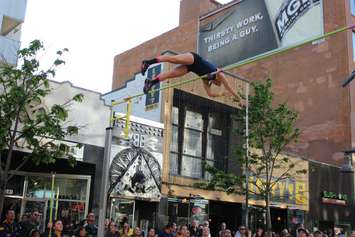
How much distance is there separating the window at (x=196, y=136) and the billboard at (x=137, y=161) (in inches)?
53.7

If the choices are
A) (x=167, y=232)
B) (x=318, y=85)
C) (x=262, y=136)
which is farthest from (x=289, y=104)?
(x=167, y=232)

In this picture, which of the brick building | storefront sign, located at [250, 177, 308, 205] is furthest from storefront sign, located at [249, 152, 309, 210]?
the brick building

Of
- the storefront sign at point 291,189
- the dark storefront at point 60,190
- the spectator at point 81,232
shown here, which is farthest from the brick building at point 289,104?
the spectator at point 81,232

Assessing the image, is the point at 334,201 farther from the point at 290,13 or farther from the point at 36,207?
the point at 36,207

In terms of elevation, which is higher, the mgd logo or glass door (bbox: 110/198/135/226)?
the mgd logo

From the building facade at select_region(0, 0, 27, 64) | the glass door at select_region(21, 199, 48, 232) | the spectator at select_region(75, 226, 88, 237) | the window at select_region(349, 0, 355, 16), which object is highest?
the window at select_region(349, 0, 355, 16)

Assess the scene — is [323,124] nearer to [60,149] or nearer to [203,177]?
[203,177]

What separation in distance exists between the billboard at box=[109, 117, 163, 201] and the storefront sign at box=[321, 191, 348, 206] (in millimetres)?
11228

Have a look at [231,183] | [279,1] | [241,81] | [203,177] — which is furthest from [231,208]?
[279,1]

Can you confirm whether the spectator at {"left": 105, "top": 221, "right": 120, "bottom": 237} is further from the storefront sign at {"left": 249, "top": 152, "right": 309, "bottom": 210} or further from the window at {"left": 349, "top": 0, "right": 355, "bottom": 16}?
the window at {"left": 349, "top": 0, "right": 355, "bottom": 16}

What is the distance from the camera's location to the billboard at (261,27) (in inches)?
533

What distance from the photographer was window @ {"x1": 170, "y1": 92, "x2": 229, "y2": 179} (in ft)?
71.8

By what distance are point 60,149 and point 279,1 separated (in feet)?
24.8

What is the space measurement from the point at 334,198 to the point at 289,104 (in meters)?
8.43
